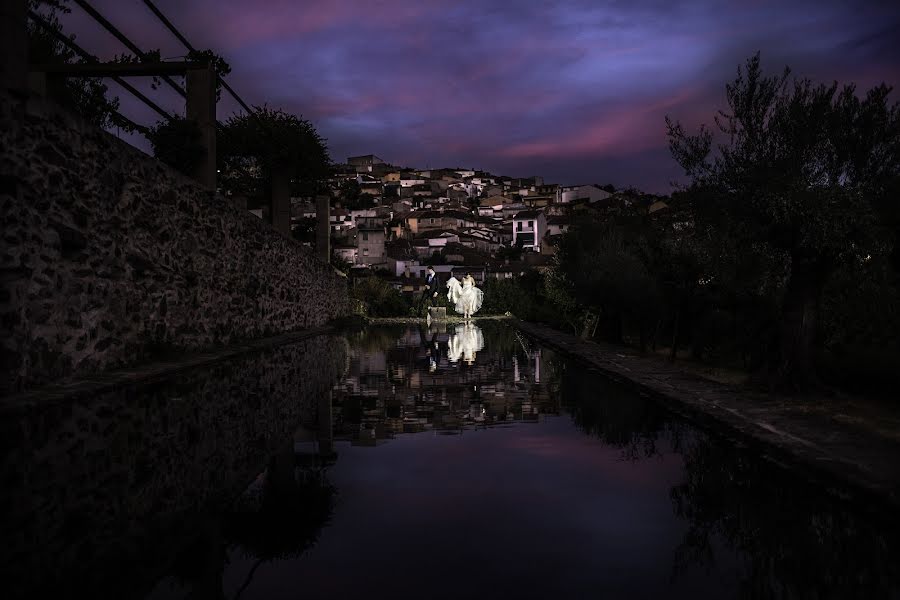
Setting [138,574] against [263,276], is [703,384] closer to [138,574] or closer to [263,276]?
[138,574]

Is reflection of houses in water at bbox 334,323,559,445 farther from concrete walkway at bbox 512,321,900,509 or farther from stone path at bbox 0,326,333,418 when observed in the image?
stone path at bbox 0,326,333,418

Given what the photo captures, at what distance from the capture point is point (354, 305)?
41156mm

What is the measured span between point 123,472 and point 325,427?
7.43 ft

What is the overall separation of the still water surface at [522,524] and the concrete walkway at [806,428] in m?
0.21

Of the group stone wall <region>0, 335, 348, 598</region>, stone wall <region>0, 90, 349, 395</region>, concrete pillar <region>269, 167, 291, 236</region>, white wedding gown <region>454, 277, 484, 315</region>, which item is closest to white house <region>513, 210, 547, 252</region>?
white wedding gown <region>454, 277, 484, 315</region>

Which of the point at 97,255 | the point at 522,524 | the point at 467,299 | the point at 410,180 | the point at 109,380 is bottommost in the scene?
the point at 522,524

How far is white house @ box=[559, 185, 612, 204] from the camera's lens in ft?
497

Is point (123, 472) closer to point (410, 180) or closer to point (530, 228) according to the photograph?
point (530, 228)

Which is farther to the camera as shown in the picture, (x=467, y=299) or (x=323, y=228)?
(x=467, y=299)

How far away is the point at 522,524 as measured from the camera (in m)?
3.60

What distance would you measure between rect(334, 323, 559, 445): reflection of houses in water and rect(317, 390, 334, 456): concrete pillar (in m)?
0.09

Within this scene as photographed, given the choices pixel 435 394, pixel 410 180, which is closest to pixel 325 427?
pixel 435 394

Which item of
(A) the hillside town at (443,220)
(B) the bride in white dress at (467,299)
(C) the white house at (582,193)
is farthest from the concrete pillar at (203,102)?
(C) the white house at (582,193)

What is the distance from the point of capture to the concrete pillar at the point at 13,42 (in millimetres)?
7648
